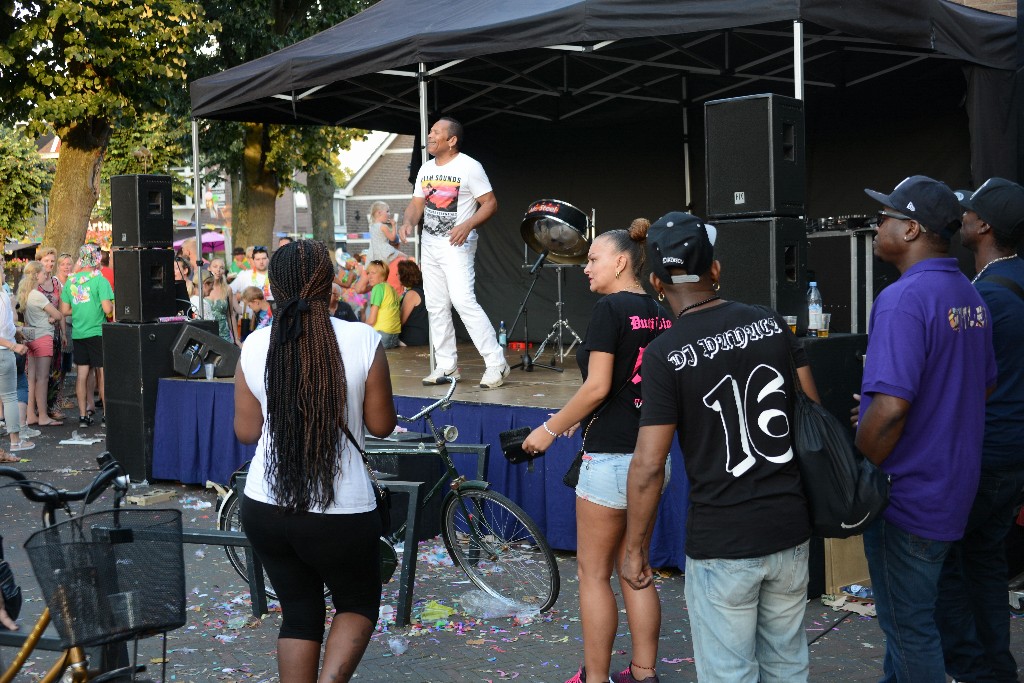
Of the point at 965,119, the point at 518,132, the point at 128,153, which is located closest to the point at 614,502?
the point at 965,119

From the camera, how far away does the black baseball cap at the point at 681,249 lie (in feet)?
10.0

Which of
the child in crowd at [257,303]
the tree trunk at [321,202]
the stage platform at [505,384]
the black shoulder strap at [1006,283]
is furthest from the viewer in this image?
the tree trunk at [321,202]

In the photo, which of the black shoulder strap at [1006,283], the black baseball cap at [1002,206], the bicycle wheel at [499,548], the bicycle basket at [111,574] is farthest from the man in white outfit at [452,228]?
the bicycle basket at [111,574]

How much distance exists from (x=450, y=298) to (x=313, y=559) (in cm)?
501

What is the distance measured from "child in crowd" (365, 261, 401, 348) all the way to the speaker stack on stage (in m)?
2.71

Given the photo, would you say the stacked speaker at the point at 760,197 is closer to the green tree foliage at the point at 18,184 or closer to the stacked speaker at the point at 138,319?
the stacked speaker at the point at 138,319

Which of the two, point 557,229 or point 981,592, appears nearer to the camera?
point 981,592

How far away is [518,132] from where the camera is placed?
14219mm

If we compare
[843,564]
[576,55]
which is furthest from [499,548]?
[576,55]

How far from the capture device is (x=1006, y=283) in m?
3.99

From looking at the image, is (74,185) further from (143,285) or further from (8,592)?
(8,592)

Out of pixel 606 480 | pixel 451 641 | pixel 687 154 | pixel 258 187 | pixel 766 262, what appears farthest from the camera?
pixel 258 187

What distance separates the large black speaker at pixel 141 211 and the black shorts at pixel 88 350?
9.76 ft

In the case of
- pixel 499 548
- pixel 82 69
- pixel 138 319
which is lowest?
pixel 499 548
